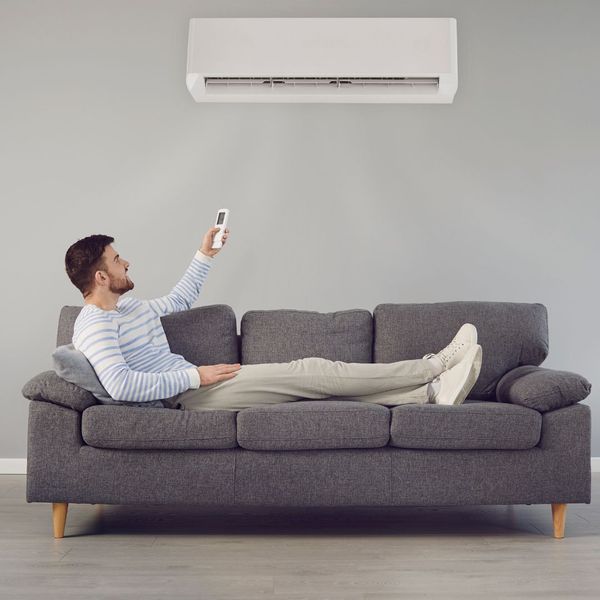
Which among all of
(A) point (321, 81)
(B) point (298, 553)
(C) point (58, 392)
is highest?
(A) point (321, 81)

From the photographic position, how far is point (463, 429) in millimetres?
2898

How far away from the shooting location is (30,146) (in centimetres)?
432

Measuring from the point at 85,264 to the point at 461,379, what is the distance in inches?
58.1

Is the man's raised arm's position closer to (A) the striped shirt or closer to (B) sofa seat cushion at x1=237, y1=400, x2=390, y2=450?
(A) the striped shirt

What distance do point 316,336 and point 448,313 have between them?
57 cm

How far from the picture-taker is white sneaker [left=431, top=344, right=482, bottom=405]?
3.03 metres

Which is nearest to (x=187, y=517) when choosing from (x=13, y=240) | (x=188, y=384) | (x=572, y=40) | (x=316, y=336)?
(x=188, y=384)

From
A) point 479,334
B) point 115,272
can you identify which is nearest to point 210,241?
point 115,272

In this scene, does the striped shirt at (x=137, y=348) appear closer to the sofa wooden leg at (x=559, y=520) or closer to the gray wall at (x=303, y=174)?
the gray wall at (x=303, y=174)

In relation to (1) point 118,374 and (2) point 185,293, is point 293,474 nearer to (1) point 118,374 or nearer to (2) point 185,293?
(1) point 118,374

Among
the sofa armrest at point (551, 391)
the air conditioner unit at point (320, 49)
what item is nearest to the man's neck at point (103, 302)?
the air conditioner unit at point (320, 49)

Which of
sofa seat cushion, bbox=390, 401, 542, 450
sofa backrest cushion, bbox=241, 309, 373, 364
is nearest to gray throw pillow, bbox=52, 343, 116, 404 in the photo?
sofa backrest cushion, bbox=241, 309, 373, 364

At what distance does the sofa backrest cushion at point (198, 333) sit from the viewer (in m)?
3.50

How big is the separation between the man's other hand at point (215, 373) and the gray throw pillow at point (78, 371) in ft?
1.09
